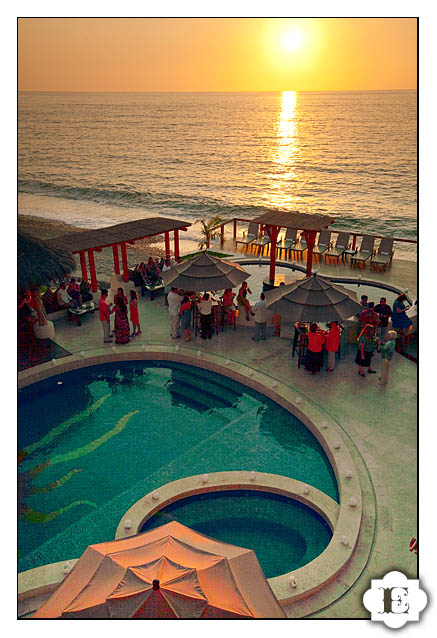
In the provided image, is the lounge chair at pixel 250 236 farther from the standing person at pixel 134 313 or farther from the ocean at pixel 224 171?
the ocean at pixel 224 171

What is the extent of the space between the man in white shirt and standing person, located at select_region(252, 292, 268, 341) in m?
5.71

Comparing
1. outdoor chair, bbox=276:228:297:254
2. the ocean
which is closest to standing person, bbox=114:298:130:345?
outdoor chair, bbox=276:228:297:254

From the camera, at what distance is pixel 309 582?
6734mm

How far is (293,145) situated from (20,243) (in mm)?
95245

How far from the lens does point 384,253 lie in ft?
69.3

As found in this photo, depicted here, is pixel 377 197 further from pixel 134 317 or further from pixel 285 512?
pixel 285 512

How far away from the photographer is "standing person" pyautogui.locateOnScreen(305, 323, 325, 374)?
1164 cm

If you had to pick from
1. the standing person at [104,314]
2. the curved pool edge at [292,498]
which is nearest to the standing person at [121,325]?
the standing person at [104,314]

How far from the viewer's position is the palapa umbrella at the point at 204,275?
1343 centimetres

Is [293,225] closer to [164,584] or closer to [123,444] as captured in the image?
[123,444]

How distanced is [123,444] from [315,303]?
5574 mm

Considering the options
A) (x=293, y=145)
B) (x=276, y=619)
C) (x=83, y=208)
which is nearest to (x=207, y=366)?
(x=276, y=619)

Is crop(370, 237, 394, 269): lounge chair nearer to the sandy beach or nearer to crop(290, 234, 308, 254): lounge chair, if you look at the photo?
crop(290, 234, 308, 254): lounge chair

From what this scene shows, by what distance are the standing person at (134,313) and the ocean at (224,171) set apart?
23253 millimetres
